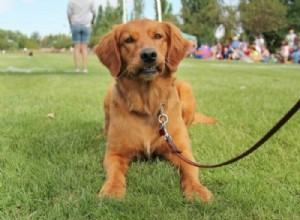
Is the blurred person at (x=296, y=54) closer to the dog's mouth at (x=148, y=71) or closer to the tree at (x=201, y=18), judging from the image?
the tree at (x=201, y=18)

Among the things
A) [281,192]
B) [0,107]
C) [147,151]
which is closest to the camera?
[281,192]

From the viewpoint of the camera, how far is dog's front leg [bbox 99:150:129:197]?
2.37m

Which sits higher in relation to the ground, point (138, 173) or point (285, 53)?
point (285, 53)

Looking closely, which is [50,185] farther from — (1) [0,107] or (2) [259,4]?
(2) [259,4]

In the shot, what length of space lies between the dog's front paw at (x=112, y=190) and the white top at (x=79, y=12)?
835cm

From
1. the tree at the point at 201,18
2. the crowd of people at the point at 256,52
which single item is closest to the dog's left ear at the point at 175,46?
the crowd of people at the point at 256,52

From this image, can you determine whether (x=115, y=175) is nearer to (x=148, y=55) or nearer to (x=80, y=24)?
(x=148, y=55)

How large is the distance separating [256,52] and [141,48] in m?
26.9

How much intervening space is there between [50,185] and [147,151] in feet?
2.55

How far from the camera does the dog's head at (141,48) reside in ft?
10.1

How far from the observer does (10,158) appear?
9.96 ft

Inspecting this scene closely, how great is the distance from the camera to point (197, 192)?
2.35 m

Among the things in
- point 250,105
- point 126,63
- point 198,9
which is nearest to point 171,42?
point 126,63

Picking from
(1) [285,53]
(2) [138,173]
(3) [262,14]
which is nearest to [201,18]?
(3) [262,14]
